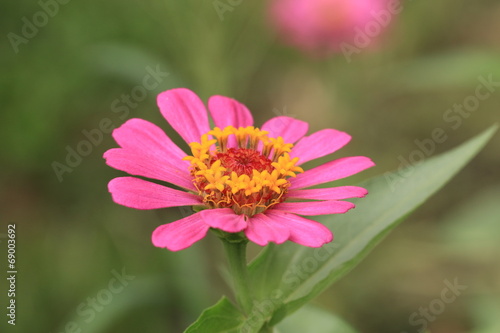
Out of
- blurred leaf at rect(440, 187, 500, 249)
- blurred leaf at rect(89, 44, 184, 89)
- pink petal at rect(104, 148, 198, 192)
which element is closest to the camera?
pink petal at rect(104, 148, 198, 192)

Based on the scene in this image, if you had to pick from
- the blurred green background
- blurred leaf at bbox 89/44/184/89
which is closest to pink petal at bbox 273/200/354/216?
the blurred green background

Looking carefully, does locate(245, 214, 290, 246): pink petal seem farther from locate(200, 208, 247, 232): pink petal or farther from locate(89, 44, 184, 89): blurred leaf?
locate(89, 44, 184, 89): blurred leaf

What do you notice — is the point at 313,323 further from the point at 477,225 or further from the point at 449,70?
the point at 449,70

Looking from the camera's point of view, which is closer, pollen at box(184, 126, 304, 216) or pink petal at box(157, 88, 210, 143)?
pollen at box(184, 126, 304, 216)

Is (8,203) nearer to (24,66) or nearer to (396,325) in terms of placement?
(24,66)

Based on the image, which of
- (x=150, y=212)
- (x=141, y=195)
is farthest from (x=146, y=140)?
(x=150, y=212)

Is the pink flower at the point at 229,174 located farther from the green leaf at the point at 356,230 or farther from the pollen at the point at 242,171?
the green leaf at the point at 356,230
